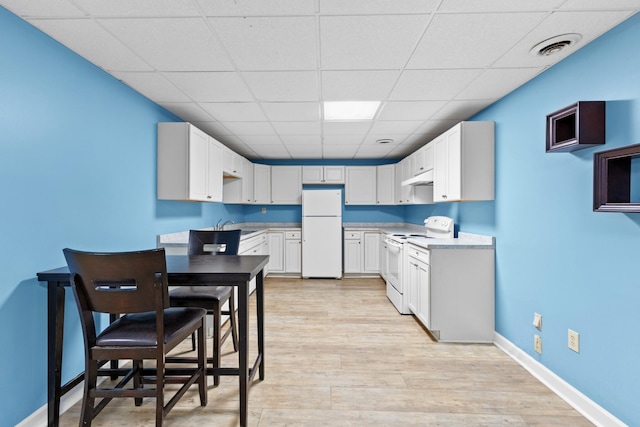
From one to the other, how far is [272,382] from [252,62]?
7.64ft

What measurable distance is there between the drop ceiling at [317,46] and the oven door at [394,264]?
179 cm

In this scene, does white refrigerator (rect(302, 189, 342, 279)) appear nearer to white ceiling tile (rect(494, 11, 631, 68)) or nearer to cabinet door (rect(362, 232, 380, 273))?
cabinet door (rect(362, 232, 380, 273))

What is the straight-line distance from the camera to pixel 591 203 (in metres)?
1.89

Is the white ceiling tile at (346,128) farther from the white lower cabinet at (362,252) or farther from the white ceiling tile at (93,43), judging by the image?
the white lower cabinet at (362,252)

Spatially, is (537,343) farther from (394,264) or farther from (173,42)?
(173,42)

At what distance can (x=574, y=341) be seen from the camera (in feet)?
6.60

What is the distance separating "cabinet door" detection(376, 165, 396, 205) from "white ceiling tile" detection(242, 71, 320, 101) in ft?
10.4

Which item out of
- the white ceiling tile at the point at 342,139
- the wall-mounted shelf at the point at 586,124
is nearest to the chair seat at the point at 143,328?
the wall-mounted shelf at the point at 586,124

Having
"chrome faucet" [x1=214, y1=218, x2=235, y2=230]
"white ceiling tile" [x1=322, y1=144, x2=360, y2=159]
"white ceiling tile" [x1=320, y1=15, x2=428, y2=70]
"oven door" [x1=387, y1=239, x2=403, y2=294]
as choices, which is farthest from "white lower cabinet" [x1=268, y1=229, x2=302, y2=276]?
"white ceiling tile" [x1=320, y1=15, x2=428, y2=70]

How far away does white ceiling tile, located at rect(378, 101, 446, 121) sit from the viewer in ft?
9.82

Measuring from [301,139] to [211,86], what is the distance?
6.37ft

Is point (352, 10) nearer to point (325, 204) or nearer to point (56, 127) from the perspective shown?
point (56, 127)

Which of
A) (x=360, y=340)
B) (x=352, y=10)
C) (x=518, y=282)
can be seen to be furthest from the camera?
(x=360, y=340)

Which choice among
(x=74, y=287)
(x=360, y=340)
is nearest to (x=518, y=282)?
(x=360, y=340)
